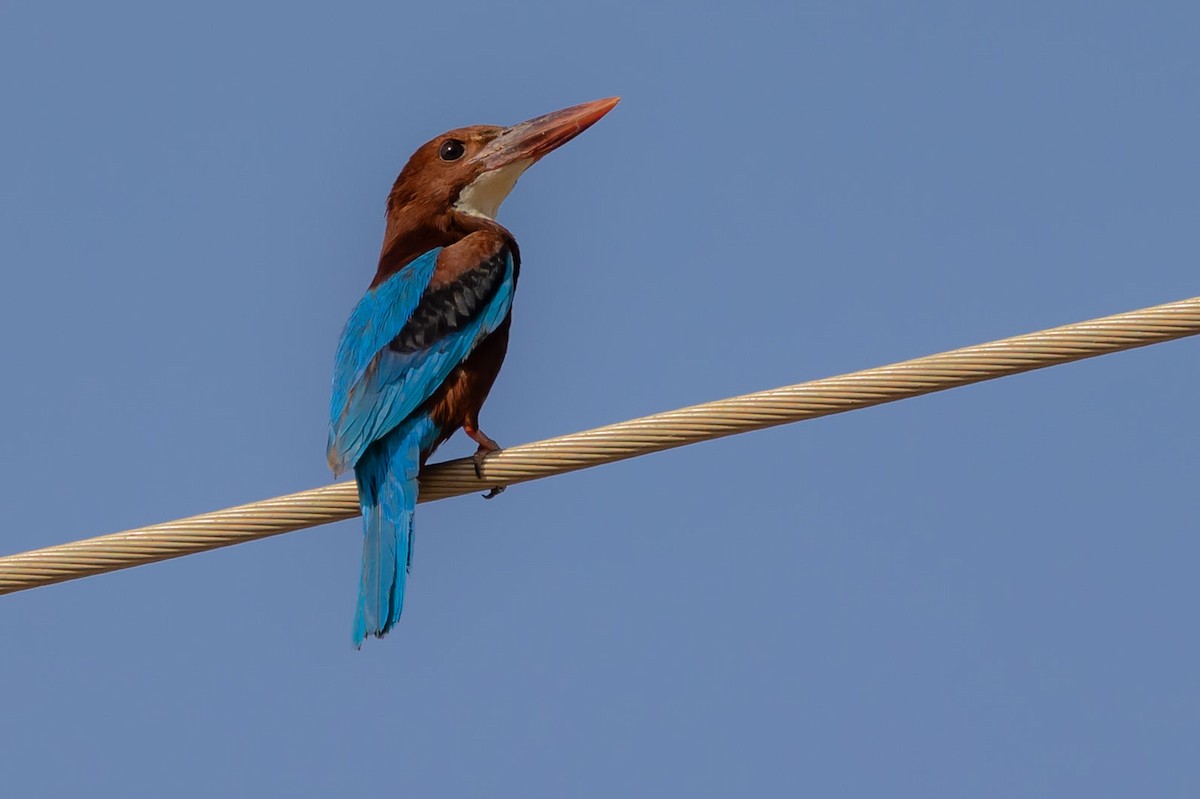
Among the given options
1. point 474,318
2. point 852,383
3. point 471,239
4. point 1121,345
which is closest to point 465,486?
point 474,318

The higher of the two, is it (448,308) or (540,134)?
(540,134)

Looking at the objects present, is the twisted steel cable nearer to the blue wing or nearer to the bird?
the bird

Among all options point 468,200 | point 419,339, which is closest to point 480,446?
point 419,339

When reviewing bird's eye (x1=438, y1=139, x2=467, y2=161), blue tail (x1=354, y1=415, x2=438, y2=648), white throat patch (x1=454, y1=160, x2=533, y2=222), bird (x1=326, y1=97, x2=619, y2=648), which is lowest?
blue tail (x1=354, y1=415, x2=438, y2=648)

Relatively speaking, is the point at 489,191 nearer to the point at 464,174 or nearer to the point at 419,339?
the point at 464,174

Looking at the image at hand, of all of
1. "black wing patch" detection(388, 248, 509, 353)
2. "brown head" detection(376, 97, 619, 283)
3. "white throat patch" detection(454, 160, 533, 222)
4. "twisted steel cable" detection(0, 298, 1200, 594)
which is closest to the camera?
"twisted steel cable" detection(0, 298, 1200, 594)

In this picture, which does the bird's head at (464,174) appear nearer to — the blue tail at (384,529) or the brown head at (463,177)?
the brown head at (463,177)

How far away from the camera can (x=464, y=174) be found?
698 centimetres

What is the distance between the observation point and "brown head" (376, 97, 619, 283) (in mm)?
6824

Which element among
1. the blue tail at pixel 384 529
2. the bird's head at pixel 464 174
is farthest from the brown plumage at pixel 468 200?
the blue tail at pixel 384 529

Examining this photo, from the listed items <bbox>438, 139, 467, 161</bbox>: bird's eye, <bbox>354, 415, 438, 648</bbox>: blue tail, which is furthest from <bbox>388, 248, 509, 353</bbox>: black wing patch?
<bbox>438, 139, 467, 161</bbox>: bird's eye

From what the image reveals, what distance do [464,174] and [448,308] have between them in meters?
1.10

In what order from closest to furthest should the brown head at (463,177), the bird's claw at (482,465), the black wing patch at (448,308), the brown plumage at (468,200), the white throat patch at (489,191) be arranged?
the bird's claw at (482,465) < the black wing patch at (448,308) < the brown plumage at (468,200) < the brown head at (463,177) < the white throat patch at (489,191)

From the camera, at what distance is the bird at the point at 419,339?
18.2ft
